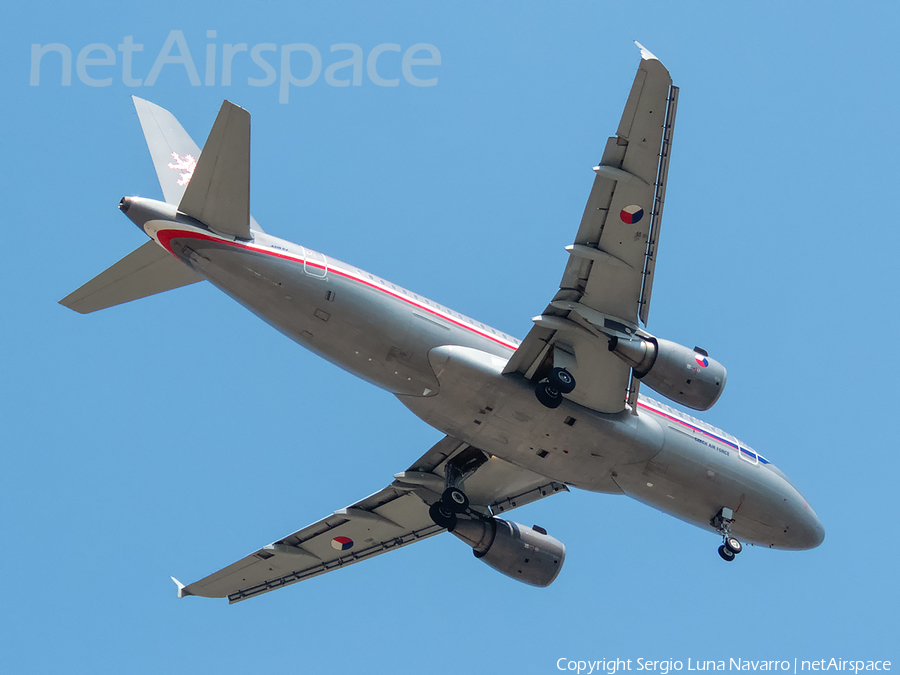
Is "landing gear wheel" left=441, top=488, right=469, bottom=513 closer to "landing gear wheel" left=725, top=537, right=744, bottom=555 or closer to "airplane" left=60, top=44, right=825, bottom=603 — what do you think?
"airplane" left=60, top=44, right=825, bottom=603

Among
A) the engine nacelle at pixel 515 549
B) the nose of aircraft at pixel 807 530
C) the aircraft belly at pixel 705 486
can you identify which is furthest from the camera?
the engine nacelle at pixel 515 549

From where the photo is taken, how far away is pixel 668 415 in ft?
83.0

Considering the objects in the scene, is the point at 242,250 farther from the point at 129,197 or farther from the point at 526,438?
the point at 526,438

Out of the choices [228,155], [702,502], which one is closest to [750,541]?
[702,502]

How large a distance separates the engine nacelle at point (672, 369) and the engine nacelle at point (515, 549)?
21.4 feet

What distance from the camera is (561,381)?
2228 cm

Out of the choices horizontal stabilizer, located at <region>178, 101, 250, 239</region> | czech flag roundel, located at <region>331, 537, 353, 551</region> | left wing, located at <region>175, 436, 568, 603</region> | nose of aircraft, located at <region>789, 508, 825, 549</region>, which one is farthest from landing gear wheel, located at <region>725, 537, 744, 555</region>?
horizontal stabilizer, located at <region>178, 101, 250, 239</region>

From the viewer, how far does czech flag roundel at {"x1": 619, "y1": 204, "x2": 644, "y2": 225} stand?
20.3 m

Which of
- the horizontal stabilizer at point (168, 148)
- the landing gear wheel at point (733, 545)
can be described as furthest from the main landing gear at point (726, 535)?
the horizontal stabilizer at point (168, 148)

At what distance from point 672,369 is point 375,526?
10.3m

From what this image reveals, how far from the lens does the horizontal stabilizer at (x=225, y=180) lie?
2003cm

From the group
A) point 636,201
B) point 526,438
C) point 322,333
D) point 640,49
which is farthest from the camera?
point 526,438

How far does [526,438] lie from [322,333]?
514 centimetres

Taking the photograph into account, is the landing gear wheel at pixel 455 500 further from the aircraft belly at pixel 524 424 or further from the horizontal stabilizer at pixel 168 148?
the horizontal stabilizer at pixel 168 148
